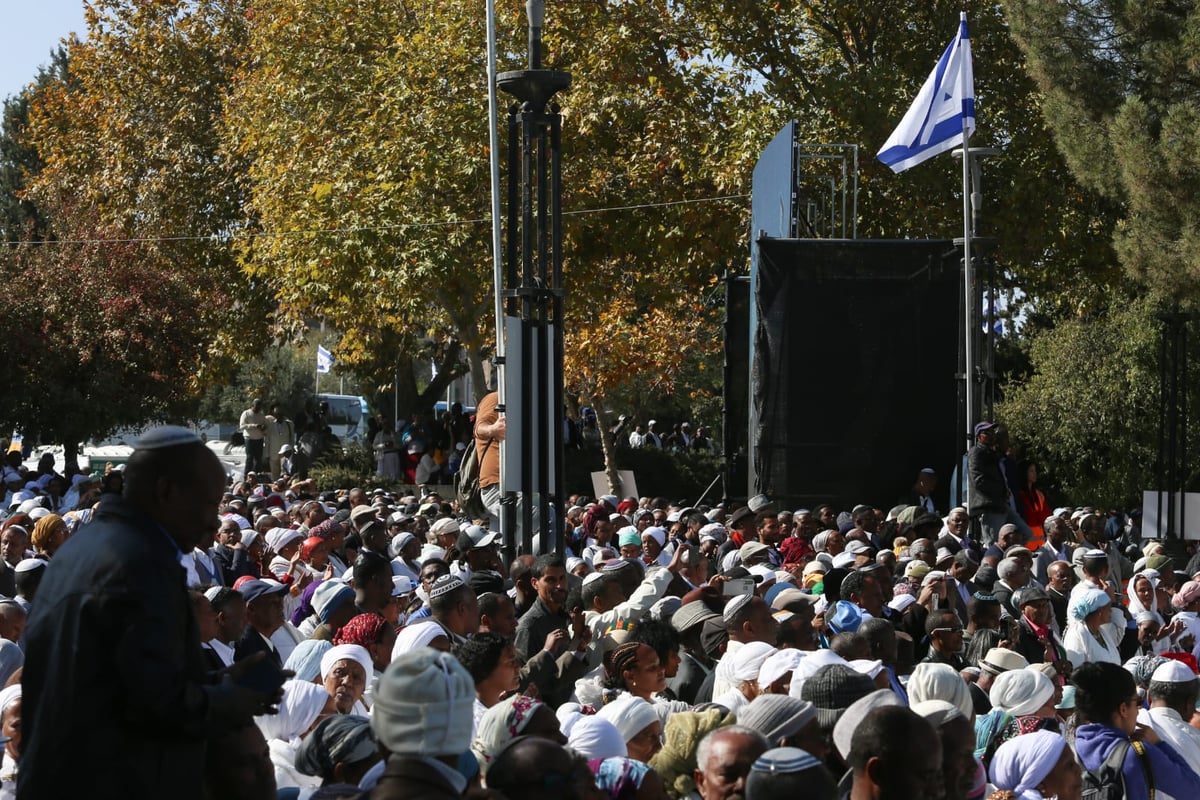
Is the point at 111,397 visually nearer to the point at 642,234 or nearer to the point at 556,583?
the point at 642,234

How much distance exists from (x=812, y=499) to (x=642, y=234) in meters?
10.6

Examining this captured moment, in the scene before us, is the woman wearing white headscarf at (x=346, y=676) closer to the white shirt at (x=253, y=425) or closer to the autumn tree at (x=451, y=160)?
the autumn tree at (x=451, y=160)

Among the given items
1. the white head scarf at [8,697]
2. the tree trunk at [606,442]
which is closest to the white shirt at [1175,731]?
the white head scarf at [8,697]

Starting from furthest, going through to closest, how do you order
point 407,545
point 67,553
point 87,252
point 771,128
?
point 87,252 < point 771,128 < point 407,545 < point 67,553

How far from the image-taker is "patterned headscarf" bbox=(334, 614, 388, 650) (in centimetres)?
669

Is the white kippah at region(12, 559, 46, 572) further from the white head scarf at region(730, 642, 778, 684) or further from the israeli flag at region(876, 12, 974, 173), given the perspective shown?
the israeli flag at region(876, 12, 974, 173)

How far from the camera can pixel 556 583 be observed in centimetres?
817

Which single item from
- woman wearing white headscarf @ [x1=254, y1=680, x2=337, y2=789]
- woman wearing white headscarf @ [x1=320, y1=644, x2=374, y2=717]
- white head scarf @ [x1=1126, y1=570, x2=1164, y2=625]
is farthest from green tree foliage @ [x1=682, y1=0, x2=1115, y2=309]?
woman wearing white headscarf @ [x1=254, y1=680, x2=337, y2=789]

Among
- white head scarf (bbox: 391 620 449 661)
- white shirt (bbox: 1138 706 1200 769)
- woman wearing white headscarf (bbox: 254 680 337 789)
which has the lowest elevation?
white shirt (bbox: 1138 706 1200 769)

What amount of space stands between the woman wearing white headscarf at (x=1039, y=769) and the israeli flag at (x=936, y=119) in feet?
41.0

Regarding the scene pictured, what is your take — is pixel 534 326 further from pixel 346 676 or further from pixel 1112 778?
pixel 1112 778

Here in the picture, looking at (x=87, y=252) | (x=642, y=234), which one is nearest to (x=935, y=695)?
(x=642, y=234)

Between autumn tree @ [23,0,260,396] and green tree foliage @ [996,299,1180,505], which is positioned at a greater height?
autumn tree @ [23,0,260,396]

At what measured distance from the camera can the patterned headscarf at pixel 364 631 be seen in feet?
22.0
